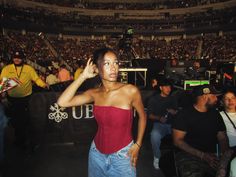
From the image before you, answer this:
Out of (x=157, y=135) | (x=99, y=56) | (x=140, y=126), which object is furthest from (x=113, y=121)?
(x=157, y=135)

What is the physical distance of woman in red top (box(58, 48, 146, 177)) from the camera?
236 cm

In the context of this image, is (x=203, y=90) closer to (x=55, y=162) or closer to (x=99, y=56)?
(x=99, y=56)

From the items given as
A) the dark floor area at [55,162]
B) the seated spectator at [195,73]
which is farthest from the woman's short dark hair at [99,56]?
the seated spectator at [195,73]

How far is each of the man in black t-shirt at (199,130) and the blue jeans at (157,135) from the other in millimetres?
1628

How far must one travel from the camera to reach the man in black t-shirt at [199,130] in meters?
3.13

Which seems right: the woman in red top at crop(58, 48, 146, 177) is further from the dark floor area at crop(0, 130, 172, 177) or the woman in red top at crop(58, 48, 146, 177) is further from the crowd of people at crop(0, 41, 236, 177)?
the dark floor area at crop(0, 130, 172, 177)

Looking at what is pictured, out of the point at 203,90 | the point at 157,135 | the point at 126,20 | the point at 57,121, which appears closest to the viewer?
the point at 203,90

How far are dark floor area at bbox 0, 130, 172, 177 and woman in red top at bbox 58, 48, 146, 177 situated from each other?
233 cm

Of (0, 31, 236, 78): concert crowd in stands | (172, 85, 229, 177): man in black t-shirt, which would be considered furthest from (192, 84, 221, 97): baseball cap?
(0, 31, 236, 78): concert crowd in stands

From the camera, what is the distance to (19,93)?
18.2ft

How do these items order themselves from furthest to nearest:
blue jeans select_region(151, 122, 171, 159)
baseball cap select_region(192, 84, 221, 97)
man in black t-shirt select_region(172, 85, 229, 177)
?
blue jeans select_region(151, 122, 171, 159)
baseball cap select_region(192, 84, 221, 97)
man in black t-shirt select_region(172, 85, 229, 177)

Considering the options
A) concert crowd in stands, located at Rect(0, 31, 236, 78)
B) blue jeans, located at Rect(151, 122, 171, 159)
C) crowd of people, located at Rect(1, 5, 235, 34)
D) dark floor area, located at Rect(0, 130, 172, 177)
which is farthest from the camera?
crowd of people, located at Rect(1, 5, 235, 34)

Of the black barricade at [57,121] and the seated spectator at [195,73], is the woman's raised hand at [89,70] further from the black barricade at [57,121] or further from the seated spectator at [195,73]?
the seated spectator at [195,73]

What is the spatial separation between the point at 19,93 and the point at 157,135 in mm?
2932
